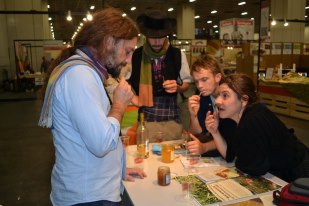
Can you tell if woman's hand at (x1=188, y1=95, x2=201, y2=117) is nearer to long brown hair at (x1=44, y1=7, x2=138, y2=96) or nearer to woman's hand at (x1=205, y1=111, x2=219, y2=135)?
woman's hand at (x1=205, y1=111, x2=219, y2=135)

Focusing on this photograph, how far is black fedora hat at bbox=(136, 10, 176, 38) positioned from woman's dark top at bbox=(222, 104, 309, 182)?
3.33ft

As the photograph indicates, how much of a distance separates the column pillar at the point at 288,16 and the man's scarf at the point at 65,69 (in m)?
13.2

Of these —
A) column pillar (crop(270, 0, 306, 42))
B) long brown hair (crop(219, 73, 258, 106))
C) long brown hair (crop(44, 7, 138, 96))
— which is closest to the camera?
long brown hair (crop(44, 7, 138, 96))

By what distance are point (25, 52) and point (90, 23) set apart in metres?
11.5

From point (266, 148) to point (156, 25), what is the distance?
4.34 ft

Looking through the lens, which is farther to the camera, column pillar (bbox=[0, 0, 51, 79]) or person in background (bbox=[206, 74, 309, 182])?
column pillar (bbox=[0, 0, 51, 79])

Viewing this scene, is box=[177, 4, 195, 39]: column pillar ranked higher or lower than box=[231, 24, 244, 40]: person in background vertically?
higher

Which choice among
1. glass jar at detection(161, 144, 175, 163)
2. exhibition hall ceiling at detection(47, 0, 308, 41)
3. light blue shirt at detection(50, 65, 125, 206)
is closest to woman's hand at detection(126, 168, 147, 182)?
glass jar at detection(161, 144, 175, 163)

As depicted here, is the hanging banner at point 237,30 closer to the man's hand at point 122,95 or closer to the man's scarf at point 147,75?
the man's scarf at point 147,75

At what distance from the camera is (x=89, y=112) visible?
1078 mm

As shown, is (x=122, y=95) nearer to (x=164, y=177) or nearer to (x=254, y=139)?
(x=164, y=177)

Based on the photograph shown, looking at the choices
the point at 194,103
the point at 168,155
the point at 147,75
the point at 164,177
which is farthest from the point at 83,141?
the point at 147,75

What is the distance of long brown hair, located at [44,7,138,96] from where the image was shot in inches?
47.0

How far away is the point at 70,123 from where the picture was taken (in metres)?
1.16
